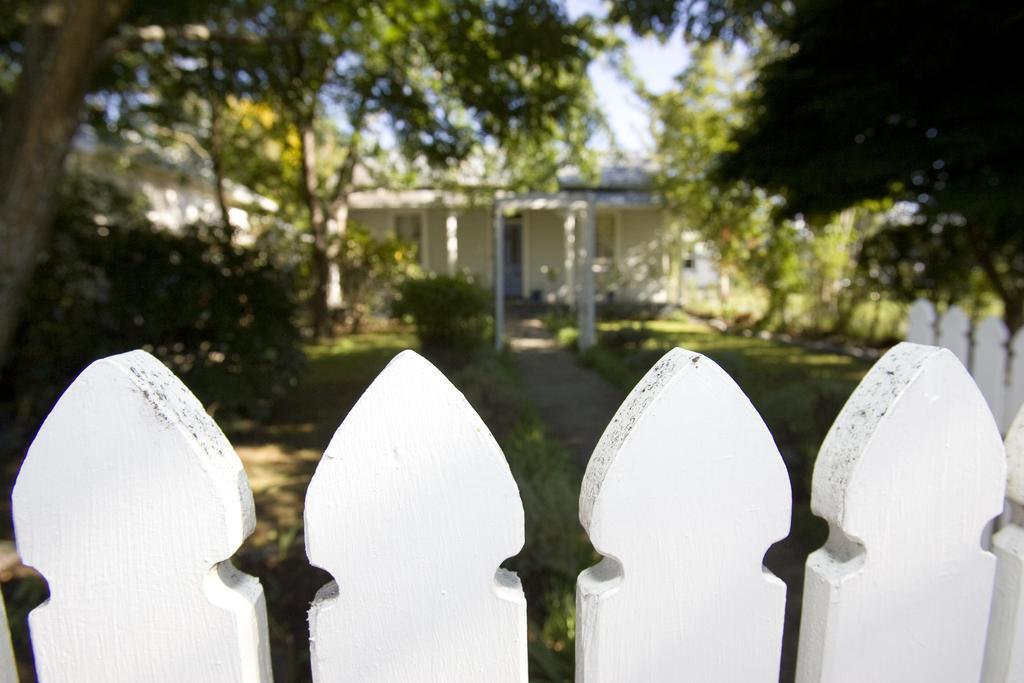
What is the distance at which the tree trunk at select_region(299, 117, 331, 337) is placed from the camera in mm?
12609

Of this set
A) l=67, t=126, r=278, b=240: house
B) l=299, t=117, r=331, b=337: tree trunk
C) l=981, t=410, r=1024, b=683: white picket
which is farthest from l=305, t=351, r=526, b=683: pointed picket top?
l=299, t=117, r=331, b=337: tree trunk

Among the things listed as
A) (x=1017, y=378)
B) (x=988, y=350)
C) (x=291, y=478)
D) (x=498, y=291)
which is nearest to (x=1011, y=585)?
(x=1017, y=378)

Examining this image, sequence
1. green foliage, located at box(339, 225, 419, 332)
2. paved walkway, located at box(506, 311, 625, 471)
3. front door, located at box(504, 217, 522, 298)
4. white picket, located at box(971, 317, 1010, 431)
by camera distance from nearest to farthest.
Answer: white picket, located at box(971, 317, 1010, 431)
paved walkway, located at box(506, 311, 625, 471)
green foliage, located at box(339, 225, 419, 332)
front door, located at box(504, 217, 522, 298)

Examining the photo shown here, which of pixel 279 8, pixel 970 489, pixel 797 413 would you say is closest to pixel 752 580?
pixel 970 489

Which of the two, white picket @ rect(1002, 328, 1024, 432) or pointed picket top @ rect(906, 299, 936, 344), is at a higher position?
pointed picket top @ rect(906, 299, 936, 344)

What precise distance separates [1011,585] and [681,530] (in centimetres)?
69

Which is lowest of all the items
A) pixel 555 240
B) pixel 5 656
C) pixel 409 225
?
pixel 5 656

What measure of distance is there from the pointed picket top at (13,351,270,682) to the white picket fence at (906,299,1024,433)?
112 inches

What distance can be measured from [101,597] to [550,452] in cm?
397

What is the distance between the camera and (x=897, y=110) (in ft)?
12.6

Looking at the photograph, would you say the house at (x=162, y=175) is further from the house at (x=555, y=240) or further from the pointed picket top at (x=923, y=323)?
the pointed picket top at (x=923, y=323)

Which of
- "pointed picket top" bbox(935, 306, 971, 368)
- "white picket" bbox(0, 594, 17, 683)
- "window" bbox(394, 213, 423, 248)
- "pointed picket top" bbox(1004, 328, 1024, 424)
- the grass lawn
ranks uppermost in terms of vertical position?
"window" bbox(394, 213, 423, 248)

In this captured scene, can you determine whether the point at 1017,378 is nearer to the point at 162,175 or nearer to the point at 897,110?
the point at 897,110

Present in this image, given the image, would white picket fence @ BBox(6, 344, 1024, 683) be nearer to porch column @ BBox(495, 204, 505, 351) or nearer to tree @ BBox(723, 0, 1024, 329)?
tree @ BBox(723, 0, 1024, 329)
